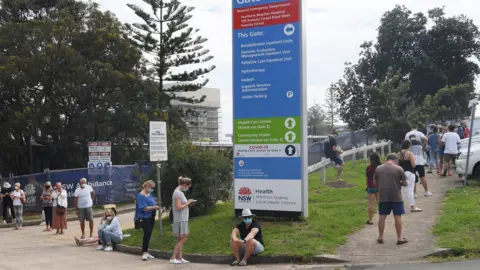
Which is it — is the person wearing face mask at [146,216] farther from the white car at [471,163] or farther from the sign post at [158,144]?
the white car at [471,163]

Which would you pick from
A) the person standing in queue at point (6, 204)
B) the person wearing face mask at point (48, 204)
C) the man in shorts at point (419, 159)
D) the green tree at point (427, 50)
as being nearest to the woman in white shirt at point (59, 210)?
the person wearing face mask at point (48, 204)

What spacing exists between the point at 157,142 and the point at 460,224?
6.99m

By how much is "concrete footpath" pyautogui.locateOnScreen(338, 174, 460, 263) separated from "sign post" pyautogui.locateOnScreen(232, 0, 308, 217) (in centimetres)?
172

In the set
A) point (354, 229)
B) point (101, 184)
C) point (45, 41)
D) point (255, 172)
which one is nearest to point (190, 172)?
point (255, 172)

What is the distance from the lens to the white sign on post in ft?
43.0

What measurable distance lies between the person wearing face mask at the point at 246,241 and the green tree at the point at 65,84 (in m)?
25.2

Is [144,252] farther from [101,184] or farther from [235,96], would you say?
[101,184]

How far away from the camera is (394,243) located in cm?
1041

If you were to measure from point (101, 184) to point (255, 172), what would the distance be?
46.9 feet

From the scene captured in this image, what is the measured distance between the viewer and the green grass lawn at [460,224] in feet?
31.6

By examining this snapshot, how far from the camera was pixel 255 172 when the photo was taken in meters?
12.7

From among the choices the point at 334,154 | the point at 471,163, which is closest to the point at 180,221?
the point at 334,154

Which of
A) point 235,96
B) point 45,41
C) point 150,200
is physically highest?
point 45,41

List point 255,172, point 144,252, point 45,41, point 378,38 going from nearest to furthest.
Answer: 1. point 144,252
2. point 255,172
3. point 45,41
4. point 378,38
